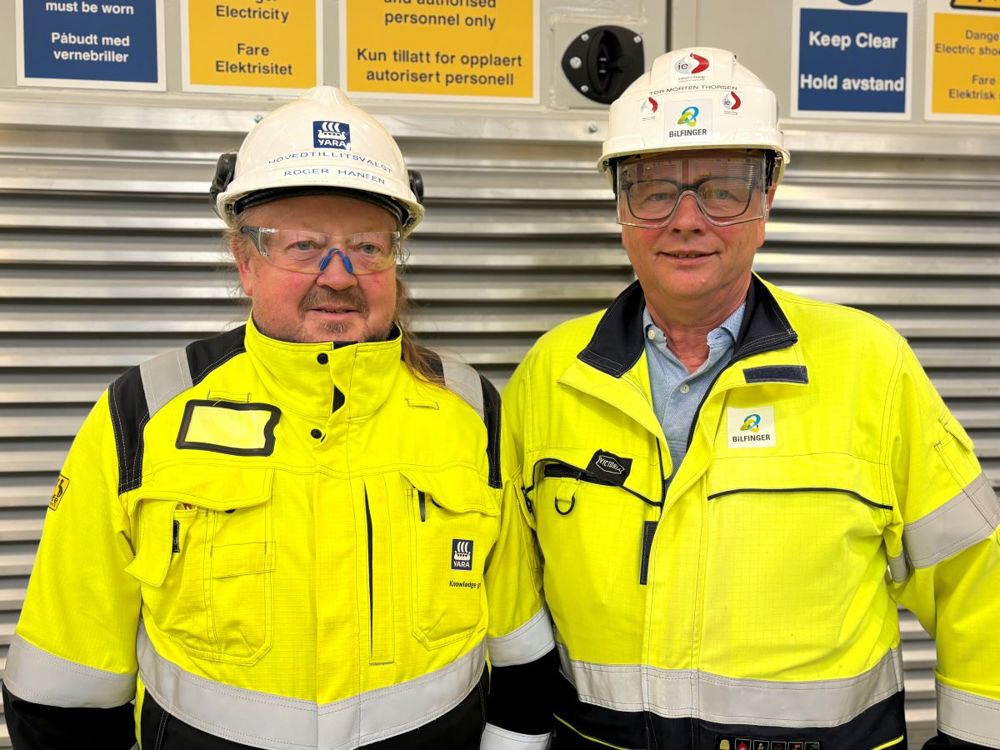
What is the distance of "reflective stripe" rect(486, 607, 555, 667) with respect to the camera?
1967 millimetres

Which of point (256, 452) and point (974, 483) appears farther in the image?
point (974, 483)

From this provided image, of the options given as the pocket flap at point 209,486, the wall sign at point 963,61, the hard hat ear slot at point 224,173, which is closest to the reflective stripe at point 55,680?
the pocket flap at point 209,486

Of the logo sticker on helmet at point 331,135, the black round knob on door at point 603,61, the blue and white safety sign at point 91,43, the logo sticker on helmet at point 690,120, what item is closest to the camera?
the logo sticker on helmet at point 331,135

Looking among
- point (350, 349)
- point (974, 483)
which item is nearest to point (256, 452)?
point (350, 349)

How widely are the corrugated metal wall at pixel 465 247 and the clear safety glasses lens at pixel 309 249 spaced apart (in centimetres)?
63

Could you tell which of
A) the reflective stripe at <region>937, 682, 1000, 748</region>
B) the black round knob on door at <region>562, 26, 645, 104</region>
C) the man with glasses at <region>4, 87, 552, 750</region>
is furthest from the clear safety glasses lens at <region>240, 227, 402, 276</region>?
the reflective stripe at <region>937, 682, 1000, 748</region>

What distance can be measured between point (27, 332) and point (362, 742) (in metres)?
1.44

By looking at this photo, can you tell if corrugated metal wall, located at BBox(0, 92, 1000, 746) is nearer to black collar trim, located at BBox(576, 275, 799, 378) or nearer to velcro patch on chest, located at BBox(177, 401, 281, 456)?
black collar trim, located at BBox(576, 275, 799, 378)

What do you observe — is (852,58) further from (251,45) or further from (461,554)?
(461,554)

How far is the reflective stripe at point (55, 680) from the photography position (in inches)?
67.3

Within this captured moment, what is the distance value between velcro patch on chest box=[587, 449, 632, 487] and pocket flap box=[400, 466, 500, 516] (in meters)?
0.23

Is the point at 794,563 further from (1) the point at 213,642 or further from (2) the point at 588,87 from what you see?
(2) the point at 588,87

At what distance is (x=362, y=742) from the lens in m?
1.64

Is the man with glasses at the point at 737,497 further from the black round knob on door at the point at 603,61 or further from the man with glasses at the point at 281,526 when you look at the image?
the black round knob on door at the point at 603,61
